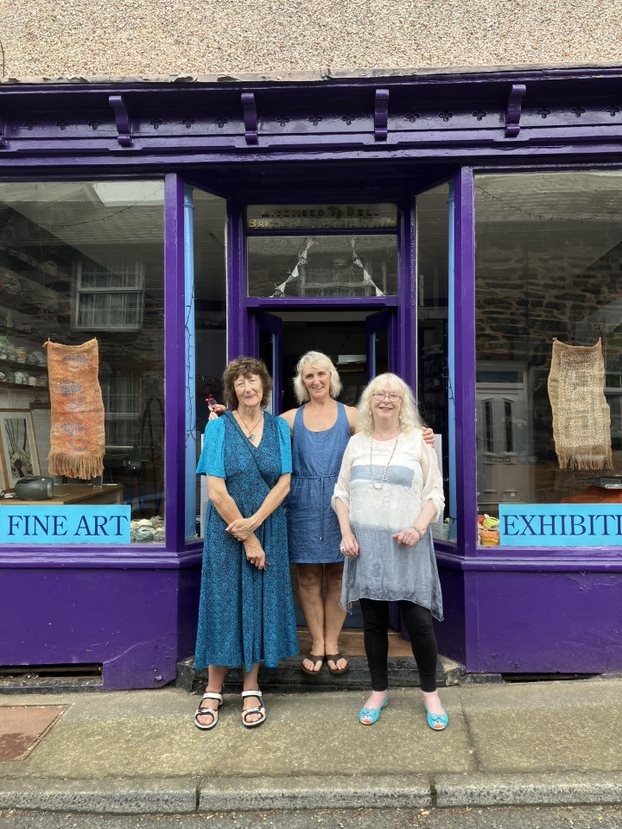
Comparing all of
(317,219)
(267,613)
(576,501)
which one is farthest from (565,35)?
(267,613)

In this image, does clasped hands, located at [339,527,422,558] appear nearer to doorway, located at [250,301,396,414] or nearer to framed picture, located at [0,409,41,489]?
doorway, located at [250,301,396,414]

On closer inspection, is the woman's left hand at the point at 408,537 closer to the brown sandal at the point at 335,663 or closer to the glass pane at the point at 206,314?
the brown sandal at the point at 335,663

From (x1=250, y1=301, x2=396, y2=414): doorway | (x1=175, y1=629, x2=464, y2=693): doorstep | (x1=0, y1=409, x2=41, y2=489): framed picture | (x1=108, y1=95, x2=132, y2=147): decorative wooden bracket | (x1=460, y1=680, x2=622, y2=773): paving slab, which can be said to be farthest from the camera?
(x1=250, y1=301, x2=396, y2=414): doorway

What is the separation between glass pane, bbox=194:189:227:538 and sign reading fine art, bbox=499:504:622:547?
206 cm

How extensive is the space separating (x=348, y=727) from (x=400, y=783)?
1.72 ft

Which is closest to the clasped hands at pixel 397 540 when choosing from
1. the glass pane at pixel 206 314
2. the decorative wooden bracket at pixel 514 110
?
the glass pane at pixel 206 314

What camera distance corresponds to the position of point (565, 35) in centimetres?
400

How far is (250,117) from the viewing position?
12.1 feet

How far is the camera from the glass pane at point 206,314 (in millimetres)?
4051

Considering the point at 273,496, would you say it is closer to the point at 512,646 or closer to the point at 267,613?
the point at 267,613

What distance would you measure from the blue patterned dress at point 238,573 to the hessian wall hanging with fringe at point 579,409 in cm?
220

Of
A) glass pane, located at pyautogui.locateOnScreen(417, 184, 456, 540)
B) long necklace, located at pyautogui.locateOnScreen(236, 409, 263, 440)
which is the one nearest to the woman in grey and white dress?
long necklace, located at pyautogui.locateOnScreen(236, 409, 263, 440)

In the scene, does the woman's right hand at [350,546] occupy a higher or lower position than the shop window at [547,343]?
lower

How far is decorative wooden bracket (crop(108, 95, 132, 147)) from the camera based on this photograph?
144 inches
